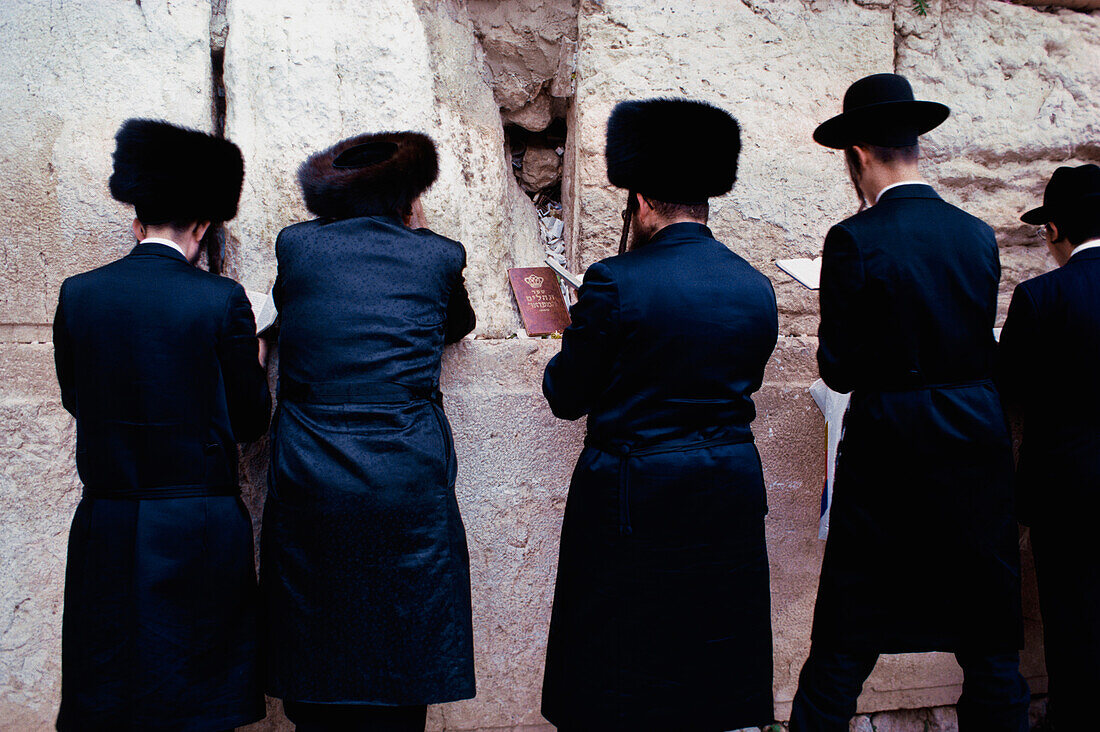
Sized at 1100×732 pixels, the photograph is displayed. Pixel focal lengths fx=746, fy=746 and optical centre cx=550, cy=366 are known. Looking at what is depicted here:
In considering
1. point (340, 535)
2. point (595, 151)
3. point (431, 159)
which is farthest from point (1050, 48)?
point (340, 535)

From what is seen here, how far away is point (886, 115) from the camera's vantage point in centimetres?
219

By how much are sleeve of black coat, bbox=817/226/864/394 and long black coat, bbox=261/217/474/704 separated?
3.83 ft

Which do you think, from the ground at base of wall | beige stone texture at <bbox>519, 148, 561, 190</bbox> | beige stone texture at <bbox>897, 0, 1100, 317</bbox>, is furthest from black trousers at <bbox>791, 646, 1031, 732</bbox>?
beige stone texture at <bbox>519, 148, 561, 190</bbox>

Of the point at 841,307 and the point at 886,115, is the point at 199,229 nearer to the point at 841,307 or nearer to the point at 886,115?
the point at 841,307

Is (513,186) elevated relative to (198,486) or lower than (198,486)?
elevated

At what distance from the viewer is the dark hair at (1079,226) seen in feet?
8.03

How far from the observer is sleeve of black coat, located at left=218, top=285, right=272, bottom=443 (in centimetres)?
212

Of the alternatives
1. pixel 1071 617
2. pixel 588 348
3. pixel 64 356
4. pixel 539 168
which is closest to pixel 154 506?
pixel 64 356

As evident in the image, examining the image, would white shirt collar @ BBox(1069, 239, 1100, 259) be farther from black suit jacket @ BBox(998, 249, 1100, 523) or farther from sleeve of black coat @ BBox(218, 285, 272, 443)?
sleeve of black coat @ BBox(218, 285, 272, 443)

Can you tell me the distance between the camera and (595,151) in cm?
314

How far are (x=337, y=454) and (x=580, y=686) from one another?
0.93m

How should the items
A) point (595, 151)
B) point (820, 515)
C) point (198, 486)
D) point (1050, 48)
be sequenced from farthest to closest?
1. point (1050, 48)
2. point (595, 151)
3. point (820, 515)
4. point (198, 486)

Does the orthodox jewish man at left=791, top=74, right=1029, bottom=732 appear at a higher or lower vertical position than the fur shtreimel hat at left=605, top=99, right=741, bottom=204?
lower

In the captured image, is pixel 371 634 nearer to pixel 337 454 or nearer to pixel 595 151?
pixel 337 454
